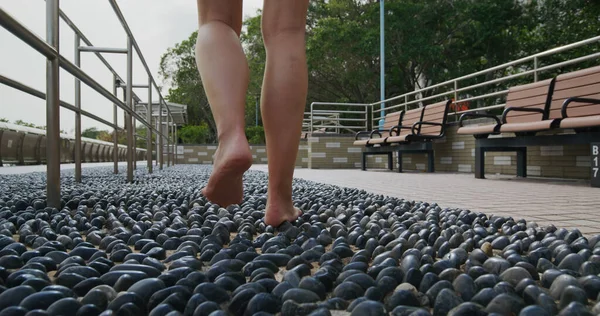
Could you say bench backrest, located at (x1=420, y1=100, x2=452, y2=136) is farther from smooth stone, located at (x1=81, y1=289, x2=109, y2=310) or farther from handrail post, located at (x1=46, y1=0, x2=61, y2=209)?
smooth stone, located at (x1=81, y1=289, x2=109, y2=310)


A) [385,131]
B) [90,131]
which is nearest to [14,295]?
[90,131]

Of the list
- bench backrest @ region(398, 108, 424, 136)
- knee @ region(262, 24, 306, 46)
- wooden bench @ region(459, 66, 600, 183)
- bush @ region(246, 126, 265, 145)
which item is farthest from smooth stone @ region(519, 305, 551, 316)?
bush @ region(246, 126, 265, 145)

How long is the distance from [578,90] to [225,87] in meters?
4.43

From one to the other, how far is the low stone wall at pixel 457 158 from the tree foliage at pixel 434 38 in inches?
307

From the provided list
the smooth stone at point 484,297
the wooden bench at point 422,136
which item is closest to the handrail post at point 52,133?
the smooth stone at point 484,297

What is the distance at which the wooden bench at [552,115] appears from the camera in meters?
3.98

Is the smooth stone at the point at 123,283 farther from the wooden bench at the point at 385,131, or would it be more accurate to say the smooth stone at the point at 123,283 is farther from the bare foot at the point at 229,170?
the wooden bench at the point at 385,131

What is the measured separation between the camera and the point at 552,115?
16.2ft

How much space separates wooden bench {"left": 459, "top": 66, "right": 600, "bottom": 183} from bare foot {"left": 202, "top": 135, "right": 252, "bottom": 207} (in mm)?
3370

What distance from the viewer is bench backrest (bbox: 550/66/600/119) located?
430cm

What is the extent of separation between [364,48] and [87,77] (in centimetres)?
1688

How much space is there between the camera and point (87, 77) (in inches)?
101

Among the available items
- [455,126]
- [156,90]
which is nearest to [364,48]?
[455,126]

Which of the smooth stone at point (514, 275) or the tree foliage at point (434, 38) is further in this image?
the tree foliage at point (434, 38)
